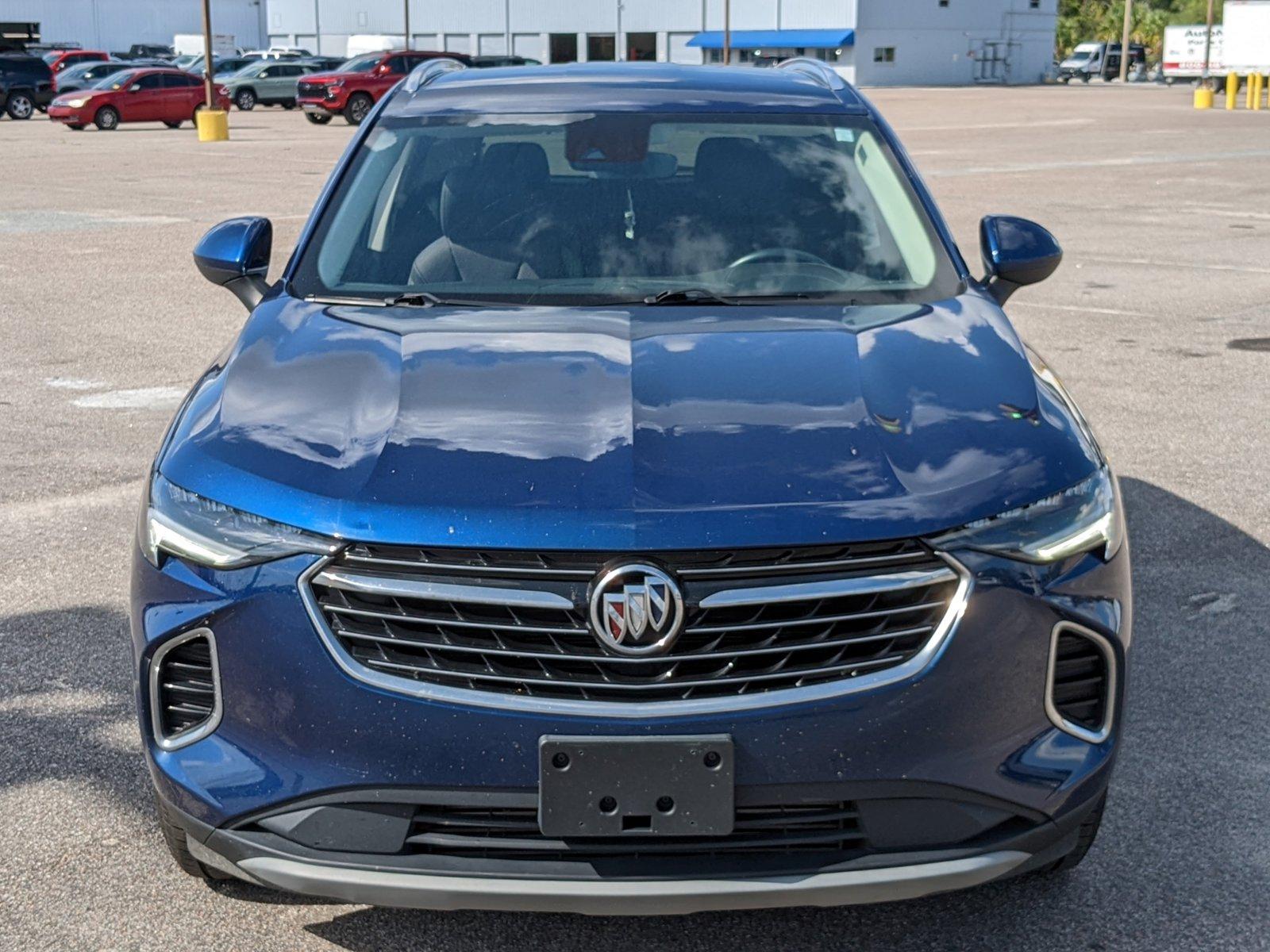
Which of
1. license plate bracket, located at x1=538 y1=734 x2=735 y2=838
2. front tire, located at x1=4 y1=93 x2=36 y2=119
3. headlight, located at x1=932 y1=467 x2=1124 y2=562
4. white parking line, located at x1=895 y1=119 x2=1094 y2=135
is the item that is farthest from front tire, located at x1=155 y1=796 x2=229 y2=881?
front tire, located at x1=4 y1=93 x2=36 y2=119

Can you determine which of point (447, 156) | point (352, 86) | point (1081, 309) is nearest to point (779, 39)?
point (352, 86)

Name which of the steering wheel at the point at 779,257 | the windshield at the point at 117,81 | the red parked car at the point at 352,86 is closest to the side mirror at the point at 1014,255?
the steering wheel at the point at 779,257

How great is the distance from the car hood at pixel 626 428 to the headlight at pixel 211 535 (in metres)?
0.03

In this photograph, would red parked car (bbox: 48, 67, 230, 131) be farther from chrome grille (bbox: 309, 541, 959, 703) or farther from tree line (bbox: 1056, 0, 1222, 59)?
tree line (bbox: 1056, 0, 1222, 59)

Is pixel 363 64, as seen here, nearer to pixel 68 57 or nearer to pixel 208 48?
pixel 208 48

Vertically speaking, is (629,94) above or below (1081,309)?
above

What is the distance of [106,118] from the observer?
3988 cm

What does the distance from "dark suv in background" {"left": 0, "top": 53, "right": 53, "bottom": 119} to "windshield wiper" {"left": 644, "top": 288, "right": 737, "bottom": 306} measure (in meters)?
44.1

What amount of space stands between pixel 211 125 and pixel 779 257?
107 feet

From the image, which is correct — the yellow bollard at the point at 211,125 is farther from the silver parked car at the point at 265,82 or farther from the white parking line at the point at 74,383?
the white parking line at the point at 74,383

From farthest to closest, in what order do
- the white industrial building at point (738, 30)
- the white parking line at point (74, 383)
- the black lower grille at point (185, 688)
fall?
the white industrial building at point (738, 30)
the white parking line at point (74, 383)
the black lower grille at point (185, 688)

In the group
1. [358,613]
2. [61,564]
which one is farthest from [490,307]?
[61,564]

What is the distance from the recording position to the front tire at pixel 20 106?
44.2 m

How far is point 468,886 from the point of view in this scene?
2.72 metres
